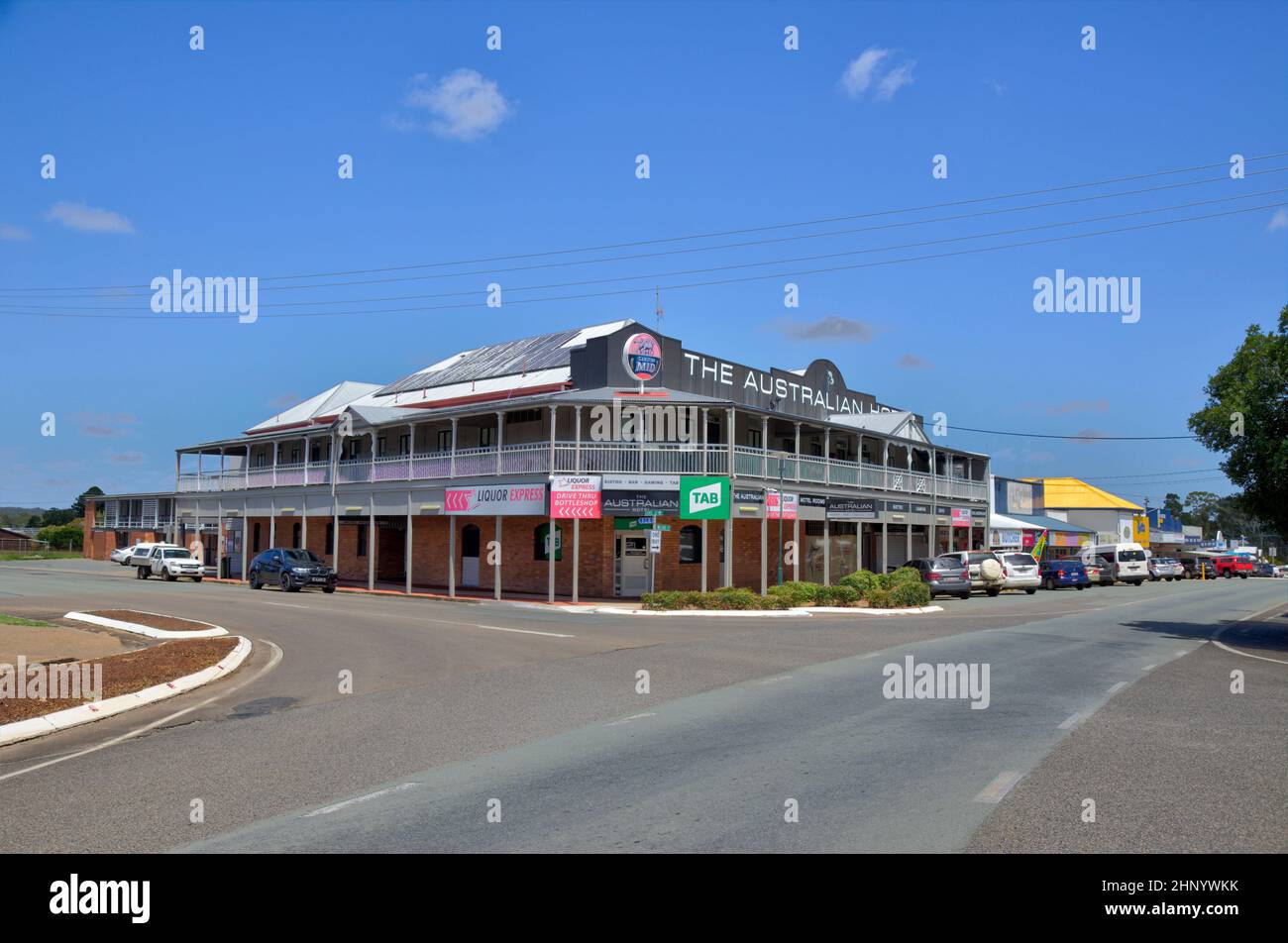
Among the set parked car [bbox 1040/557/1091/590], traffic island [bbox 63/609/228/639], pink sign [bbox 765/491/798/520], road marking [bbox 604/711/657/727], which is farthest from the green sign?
parked car [bbox 1040/557/1091/590]

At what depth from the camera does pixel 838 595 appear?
98.0 feet

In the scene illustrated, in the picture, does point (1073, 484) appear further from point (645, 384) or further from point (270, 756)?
point (270, 756)

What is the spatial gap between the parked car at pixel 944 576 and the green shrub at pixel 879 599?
5.91m

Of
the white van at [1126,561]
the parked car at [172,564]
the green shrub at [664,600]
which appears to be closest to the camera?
the green shrub at [664,600]

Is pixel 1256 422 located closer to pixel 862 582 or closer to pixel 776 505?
pixel 862 582

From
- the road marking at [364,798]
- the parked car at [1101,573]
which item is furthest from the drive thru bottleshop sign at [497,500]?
the parked car at [1101,573]

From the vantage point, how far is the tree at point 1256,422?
64.6ft

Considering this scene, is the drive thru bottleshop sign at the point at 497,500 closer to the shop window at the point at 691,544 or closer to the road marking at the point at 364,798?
the shop window at the point at 691,544

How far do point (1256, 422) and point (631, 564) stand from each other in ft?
64.5

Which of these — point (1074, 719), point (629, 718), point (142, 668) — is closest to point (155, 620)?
point (142, 668)

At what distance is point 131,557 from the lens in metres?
48.7

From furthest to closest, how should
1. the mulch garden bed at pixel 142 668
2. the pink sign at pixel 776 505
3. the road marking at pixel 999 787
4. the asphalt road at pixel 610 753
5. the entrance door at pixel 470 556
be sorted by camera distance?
the entrance door at pixel 470 556 < the pink sign at pixel 776 505 < the mulch garden bed at pixel 142 668 < the road marking at pixel 999 787 < the asphalt road at pixel 610 753
